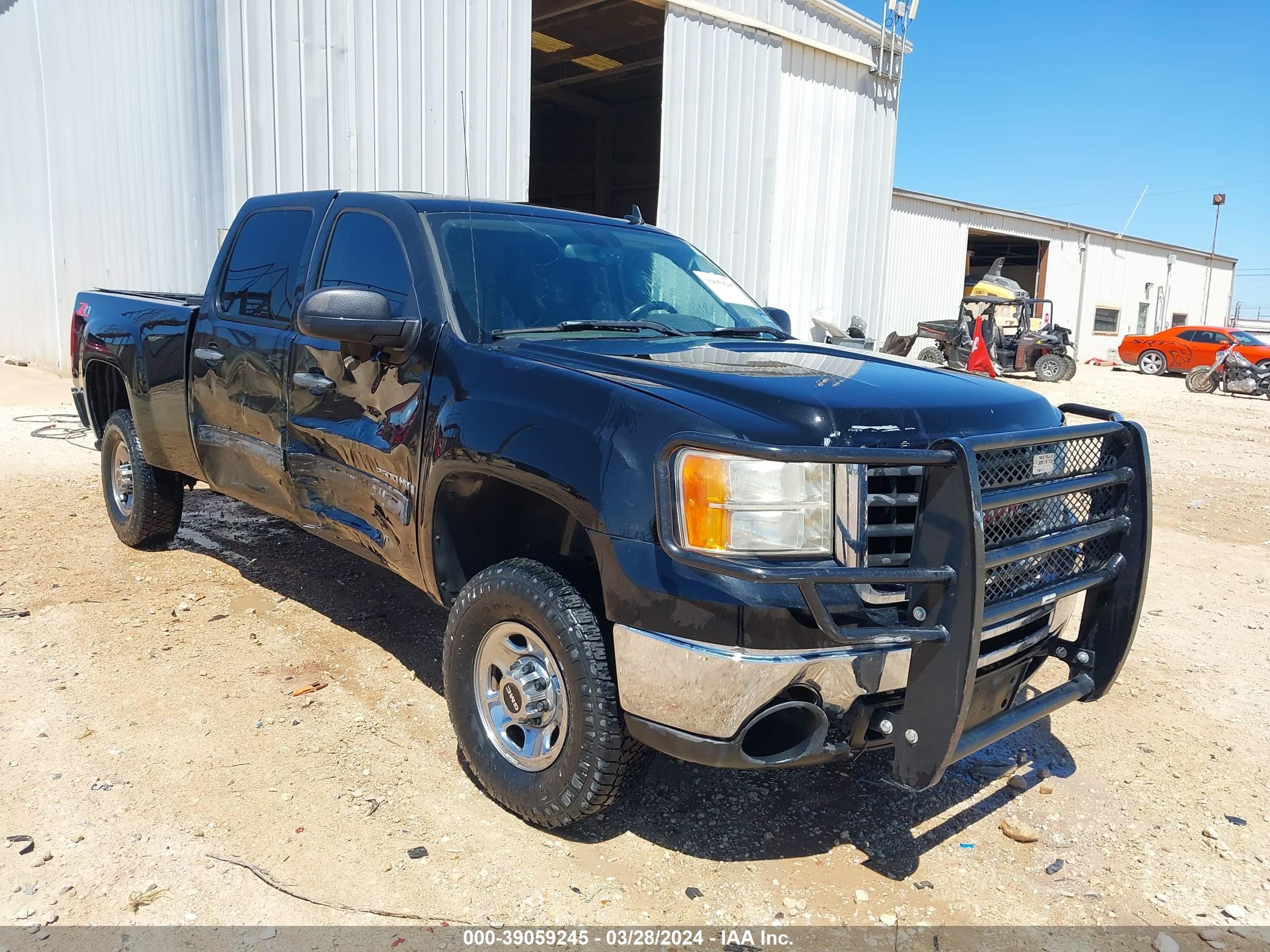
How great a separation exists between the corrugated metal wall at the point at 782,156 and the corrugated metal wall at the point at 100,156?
16.5 feet

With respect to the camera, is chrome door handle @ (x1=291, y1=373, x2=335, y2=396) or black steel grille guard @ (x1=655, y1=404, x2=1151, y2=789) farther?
chrome door handle @ (x1=291, y1=373, x2=335, y2=396)

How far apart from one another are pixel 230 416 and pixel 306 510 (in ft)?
2.62

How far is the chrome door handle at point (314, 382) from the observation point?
3715mm

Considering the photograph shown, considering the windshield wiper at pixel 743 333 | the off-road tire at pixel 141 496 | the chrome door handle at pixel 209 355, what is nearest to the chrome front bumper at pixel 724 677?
the windshield wiper at pixel 743 333

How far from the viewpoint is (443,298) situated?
131 inches

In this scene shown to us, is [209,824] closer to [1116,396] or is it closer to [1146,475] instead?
[1146,475]

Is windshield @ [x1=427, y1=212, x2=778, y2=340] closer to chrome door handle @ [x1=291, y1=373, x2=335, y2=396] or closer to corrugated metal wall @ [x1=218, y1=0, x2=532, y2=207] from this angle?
chrome door handle @ [x1=291, y1=373, x2=335, y2=396]

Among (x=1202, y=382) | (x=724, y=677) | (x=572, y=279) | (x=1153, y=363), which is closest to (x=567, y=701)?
(x=724, y=677)

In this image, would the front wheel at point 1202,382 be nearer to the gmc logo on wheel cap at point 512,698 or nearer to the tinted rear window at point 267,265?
the tinted rear window at point 267,265

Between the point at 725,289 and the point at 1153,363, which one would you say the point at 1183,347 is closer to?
the point at 1153,363

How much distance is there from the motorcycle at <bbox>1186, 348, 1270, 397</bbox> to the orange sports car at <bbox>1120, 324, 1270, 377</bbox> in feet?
3.84

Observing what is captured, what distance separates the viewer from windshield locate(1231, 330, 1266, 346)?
22.8m

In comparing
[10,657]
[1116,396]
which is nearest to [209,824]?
[10,657]

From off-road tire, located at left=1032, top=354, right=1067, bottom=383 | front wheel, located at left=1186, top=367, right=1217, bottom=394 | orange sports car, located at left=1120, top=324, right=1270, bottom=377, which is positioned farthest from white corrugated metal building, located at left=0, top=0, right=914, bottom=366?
orange sports car, located at left=1120, top=324, right=1270, bottom=377
